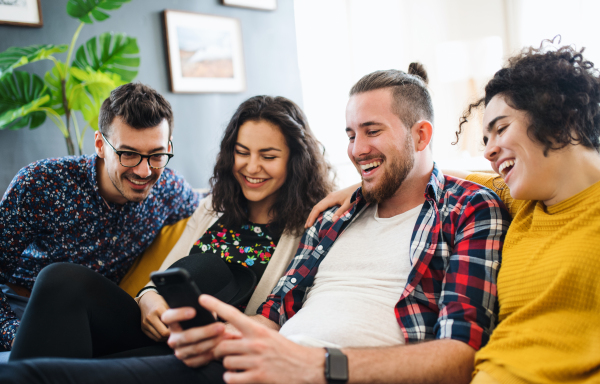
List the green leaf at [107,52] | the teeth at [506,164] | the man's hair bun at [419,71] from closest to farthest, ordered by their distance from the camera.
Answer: the teeth at [506,164] < the man's hair bun at [419,71] < the green leaf at [107,52]

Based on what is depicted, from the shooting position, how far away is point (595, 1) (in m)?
3.33

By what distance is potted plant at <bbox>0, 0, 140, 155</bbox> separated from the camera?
245 centimetres

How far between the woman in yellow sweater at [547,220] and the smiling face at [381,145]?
1.00 feet

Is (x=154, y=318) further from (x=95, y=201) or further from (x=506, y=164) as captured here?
(x=506, y=164)

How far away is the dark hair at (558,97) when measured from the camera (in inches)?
42.1

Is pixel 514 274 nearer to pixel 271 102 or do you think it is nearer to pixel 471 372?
pixel 471 372

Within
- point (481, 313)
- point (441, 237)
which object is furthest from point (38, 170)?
point (481, 313)

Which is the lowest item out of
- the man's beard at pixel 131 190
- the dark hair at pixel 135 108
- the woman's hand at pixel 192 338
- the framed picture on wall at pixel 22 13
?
the woman's hand at pixel 192 338

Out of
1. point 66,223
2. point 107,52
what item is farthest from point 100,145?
point 107,52

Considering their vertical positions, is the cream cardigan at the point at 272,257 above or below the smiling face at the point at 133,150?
below

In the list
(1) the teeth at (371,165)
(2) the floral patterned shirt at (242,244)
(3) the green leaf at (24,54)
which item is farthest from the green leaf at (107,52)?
(1) the teeth at (371,165)

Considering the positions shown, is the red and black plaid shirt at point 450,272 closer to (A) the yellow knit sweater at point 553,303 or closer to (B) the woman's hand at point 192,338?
(A) the yellow knit sweater at point 553,303

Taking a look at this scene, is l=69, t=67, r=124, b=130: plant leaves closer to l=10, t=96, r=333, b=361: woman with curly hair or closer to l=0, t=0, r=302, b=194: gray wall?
l=0, t=0, r=302, b=194: gray wall

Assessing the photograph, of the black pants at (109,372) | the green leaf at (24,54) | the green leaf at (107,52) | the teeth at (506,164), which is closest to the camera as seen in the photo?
the black pants at (109,372)
